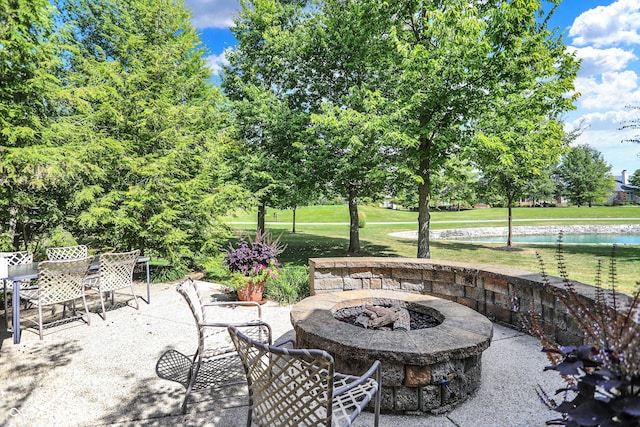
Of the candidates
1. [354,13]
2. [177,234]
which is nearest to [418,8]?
[354,13]

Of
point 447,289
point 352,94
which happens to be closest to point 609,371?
point 447,289

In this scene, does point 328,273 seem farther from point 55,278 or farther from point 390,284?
point 55,278

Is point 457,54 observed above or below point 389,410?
above

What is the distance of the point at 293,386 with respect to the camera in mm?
1688

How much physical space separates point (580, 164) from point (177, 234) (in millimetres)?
48449

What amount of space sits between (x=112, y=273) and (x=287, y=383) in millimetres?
4762

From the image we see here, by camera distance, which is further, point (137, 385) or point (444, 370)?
point (137, 385)

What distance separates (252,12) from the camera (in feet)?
40.3

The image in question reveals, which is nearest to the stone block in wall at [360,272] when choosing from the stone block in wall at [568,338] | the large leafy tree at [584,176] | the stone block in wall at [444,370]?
the stone block in wall at [568,338]

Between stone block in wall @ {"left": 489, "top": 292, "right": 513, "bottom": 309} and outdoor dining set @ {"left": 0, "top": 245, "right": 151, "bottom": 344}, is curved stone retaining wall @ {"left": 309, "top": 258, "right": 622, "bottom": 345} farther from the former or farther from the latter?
outdoor dining set @ {"left": 0, "top": 245, "right": 151, "bottom": 344}

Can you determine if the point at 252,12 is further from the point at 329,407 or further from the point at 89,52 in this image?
the point at 329,407

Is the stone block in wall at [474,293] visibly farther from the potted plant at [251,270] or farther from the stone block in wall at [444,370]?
the potted plant at [251,270]

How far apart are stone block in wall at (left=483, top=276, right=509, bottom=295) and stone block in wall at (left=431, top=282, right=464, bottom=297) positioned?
15.7 inches

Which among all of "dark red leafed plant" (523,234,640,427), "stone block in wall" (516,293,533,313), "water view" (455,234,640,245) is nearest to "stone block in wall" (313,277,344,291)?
"stone block in wall" (516,293,533,313)
